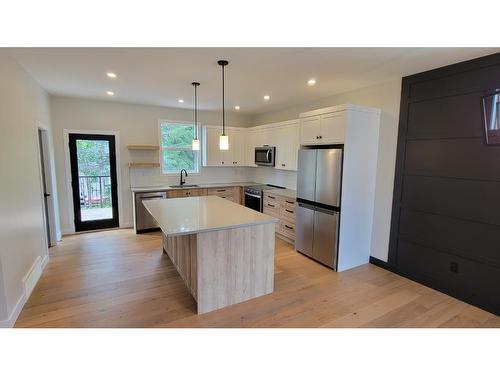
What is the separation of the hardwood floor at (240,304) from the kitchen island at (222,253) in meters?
0.14

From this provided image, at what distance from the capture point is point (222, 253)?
2562 millimetres

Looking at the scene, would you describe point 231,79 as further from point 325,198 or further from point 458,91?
point 458,91

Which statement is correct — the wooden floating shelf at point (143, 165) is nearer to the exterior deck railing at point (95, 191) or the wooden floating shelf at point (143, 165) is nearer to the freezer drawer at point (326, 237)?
the exterior deck railing at point (95, 191)

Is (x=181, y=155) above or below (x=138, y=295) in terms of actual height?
above

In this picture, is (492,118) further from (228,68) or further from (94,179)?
(94,179)

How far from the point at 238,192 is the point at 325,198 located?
2.61m

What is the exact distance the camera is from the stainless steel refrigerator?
135 inches

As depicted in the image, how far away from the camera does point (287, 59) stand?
2.71 m

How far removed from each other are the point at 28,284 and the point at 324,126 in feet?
13.0

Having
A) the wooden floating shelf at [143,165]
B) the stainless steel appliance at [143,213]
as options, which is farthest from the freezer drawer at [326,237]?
the wooden floating shelf at [143,165]

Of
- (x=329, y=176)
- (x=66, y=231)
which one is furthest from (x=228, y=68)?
(x=66, y=231)

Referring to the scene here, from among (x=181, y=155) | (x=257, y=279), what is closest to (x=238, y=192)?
(x=181, y=155)

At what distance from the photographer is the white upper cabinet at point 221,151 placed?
572 centimetres

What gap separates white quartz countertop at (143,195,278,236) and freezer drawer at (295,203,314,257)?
44.5 inches
